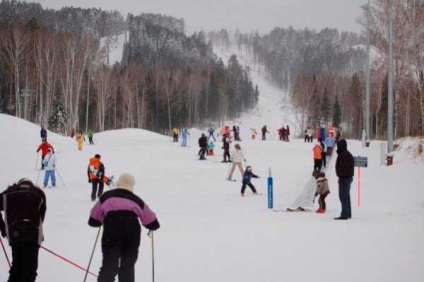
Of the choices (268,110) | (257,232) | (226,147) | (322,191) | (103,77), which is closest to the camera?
(257,232)

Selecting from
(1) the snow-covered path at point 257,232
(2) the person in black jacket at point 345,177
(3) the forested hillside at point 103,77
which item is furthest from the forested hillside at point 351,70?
(3) the forested hillside at point 103,77

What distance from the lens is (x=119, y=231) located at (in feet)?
15.7

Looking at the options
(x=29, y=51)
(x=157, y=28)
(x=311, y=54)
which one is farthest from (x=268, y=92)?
(x=29, y=51)

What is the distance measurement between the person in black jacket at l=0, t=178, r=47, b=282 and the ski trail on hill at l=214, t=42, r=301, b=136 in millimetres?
68153

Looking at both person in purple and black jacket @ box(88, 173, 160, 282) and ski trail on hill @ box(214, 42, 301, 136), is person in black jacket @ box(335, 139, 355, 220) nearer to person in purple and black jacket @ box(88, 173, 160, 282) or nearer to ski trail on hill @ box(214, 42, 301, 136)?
person in purple and black jacket @ box(88, 173, 160, 282)

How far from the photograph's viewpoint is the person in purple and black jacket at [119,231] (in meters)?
4.79

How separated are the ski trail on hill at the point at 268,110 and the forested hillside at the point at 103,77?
412 centimetres

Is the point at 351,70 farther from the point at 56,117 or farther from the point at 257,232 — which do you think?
the point at 257,232

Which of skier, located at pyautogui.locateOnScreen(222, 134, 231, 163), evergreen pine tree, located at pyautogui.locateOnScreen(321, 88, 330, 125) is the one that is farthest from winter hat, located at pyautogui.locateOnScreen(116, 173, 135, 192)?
evergreen pine tree, located at pyautogui.locateOnScreen(321, 88, 330, 125)

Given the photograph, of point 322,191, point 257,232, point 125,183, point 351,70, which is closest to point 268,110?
point 351,70

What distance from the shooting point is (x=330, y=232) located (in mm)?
8594

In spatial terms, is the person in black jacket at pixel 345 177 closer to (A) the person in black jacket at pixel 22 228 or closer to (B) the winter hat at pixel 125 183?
(B) the winter hat at pixel 125 183

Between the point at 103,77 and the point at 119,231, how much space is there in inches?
2312

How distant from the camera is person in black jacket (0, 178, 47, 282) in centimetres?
488
